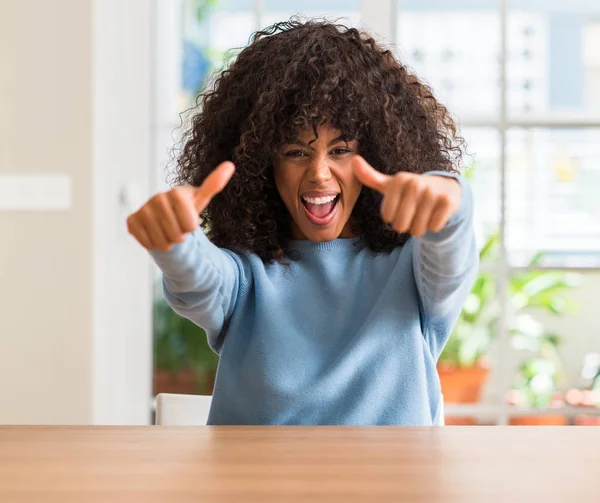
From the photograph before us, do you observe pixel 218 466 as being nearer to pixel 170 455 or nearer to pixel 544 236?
pixel 170 455

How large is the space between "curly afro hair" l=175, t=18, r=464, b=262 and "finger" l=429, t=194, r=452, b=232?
0.35m

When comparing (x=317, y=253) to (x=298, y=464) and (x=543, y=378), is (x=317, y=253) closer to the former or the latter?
(x=298, y=464)

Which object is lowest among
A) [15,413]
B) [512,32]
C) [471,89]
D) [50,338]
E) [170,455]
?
[15,413]

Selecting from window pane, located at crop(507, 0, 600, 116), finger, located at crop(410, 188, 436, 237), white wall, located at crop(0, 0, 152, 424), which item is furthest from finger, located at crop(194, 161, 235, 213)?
window pane, located at crop(507, 0, 600, 116)

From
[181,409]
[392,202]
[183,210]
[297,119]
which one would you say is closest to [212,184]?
[183,210]

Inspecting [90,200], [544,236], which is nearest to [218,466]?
[90,200]

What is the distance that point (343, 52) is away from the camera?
1.38m

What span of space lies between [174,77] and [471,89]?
0.93 meters

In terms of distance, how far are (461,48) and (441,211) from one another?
194 cm

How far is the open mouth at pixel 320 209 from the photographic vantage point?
4.36ft

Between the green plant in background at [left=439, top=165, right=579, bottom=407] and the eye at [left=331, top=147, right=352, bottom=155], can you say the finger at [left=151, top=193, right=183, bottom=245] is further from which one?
the green plant in background at [left=439, top=165, right=579, bottom=407]

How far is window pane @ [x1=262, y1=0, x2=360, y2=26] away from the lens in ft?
9.12

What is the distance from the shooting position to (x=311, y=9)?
279cm

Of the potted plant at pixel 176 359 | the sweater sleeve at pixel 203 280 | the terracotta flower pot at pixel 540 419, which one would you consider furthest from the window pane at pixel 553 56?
the sweater sleeve at pixel 203 280
